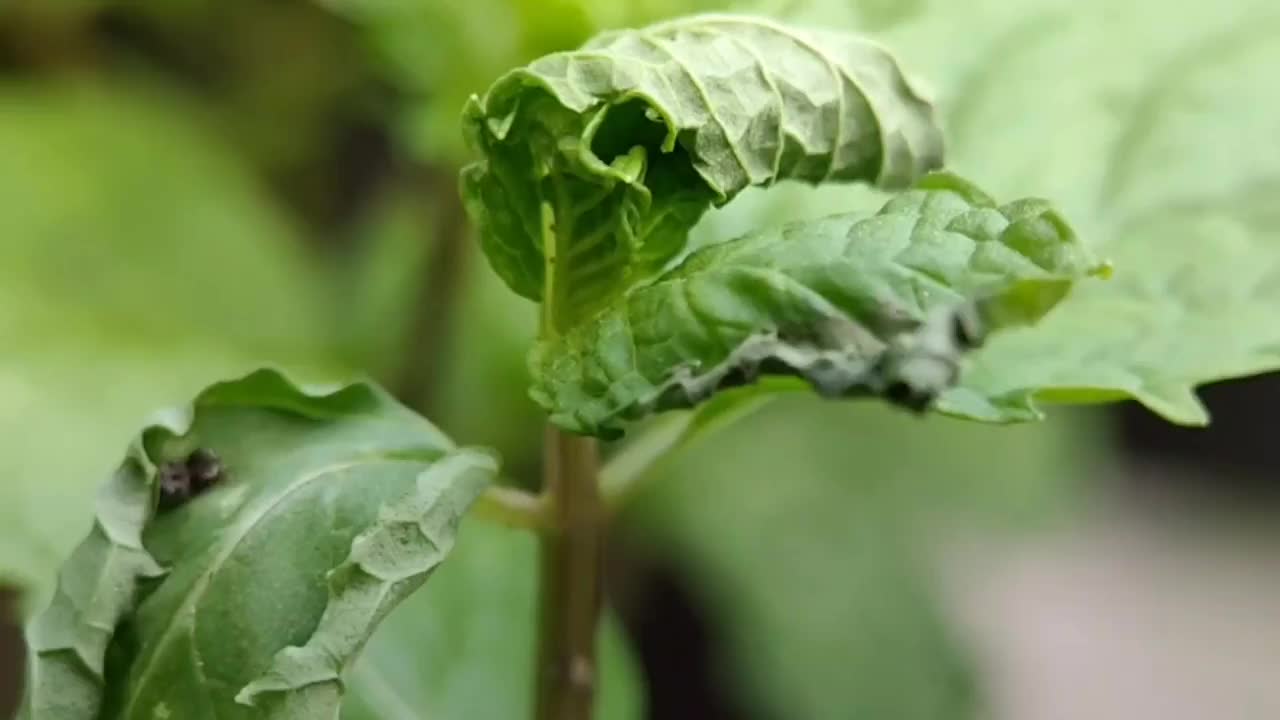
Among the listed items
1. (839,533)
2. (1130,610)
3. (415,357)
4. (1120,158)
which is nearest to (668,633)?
(839,533)

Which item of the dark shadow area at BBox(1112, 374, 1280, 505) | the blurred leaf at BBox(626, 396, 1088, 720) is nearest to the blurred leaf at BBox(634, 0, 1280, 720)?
the blurred leaf at BBox(626, 396, 1088, 720)

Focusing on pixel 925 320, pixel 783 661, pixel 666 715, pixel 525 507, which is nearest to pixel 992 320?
pixel 925 320

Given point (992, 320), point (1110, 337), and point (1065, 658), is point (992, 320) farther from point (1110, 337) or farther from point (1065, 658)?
point (1065, 658)

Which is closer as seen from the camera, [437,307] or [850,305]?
[850,305]

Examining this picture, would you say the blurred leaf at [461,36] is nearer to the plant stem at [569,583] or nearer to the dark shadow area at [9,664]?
the plant stem at [569,583]

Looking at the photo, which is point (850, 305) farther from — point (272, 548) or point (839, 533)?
point (839, 533)

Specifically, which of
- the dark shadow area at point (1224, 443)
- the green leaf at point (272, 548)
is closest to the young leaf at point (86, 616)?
the green leaf at point (272, 548)

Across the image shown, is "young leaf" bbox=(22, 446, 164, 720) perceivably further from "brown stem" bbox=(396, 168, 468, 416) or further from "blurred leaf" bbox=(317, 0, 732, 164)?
"brown stem" bbox=(396, 168, 468, 416)
